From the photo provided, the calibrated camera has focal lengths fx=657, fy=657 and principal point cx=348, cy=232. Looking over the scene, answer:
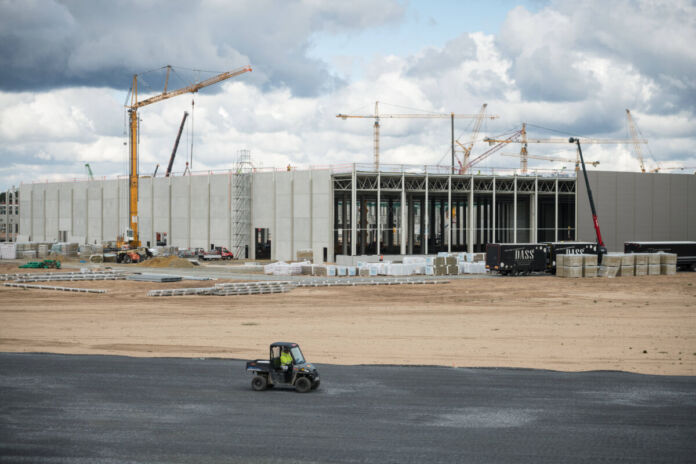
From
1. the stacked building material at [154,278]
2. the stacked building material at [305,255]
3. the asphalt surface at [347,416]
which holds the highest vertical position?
the stacked building material at [305,255]

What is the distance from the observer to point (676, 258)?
175ft

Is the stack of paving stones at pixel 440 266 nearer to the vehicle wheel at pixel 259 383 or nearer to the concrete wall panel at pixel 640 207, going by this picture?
the concrete wall panel at pixel 640 207

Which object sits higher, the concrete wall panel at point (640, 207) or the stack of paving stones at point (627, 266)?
the concrete wall panel at point (640, 207)

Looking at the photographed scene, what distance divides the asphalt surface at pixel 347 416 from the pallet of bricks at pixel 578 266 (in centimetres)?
3195

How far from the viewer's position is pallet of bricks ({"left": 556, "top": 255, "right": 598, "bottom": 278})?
49250 millimetres

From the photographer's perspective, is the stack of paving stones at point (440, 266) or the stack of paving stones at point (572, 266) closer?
the stack of paving stones at point (572, 266)

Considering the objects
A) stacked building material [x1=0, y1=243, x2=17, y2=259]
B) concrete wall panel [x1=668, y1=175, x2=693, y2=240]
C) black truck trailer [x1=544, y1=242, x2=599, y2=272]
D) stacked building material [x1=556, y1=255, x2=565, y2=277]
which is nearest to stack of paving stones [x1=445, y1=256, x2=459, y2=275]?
black truck trailer [x1=544, y1=242, x2=599, y2=272]

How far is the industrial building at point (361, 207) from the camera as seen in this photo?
2552 inches

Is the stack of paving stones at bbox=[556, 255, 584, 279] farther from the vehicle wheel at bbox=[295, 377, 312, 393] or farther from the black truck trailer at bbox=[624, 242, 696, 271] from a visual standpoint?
the vehicle wheel at bbox=[295, 377, 312, 393]

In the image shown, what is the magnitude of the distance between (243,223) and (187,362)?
51.8 metres

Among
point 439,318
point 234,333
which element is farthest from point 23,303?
point 439,318

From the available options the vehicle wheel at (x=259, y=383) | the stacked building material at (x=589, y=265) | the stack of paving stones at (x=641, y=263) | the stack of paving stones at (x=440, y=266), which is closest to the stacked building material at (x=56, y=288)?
the stack of paving stones at (x=440, y=266)

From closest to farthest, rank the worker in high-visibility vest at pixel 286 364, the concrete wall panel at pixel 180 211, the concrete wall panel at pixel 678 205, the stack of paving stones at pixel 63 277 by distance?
the worker in high-visibility vest at pixel 286 364
the stack of paving stones at pixel 63 277
the concrete wall panel at pixel 678 205
the concrete wall panel at pixel 180 211

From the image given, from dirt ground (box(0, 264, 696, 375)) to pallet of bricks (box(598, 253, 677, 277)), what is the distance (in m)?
7.50
